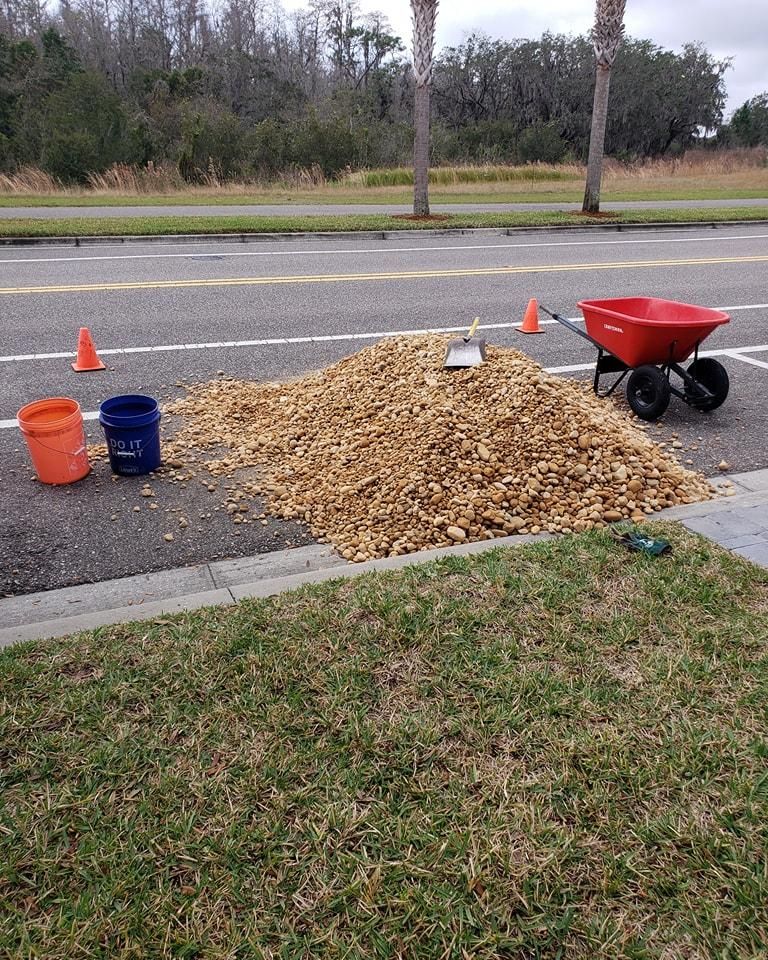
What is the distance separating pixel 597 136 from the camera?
18969 mm

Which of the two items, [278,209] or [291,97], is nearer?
[278,209]

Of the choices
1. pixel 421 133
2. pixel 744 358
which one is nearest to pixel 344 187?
pixel 421 133

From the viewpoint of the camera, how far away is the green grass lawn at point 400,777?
210 centimetres

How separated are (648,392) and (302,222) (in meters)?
13.3

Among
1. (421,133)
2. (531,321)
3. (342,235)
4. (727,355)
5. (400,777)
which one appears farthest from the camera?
(421,133)

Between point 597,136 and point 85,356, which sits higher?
point 597,136

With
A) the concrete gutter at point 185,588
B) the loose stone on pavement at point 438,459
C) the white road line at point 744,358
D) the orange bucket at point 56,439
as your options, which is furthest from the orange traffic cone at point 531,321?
the orange bucket at point 56,439

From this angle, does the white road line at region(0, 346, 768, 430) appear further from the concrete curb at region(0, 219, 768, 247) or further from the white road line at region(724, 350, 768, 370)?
the concrete curb at region(0, 219, 768, 247)

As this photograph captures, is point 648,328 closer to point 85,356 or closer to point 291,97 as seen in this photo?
point 85,356

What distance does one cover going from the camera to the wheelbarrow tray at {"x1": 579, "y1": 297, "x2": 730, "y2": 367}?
577 cm

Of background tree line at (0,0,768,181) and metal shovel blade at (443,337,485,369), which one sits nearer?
metal shovel blade at (443,337,485,369)

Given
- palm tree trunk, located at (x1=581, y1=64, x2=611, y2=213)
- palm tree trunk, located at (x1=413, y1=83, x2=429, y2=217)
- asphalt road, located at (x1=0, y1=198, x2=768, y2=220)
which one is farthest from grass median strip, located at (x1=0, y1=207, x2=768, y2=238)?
asphalt road, located at (x1=0, y1=198, x2=768, y2=220)

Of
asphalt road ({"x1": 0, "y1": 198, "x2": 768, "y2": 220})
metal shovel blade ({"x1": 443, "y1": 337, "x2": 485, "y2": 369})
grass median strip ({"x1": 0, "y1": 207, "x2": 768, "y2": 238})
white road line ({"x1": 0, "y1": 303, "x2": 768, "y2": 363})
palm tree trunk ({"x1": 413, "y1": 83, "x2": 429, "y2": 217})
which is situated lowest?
white road line ({"x1": 0, "y1": 303, "x2": 768, "y2": 363})

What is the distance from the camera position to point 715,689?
298cm
